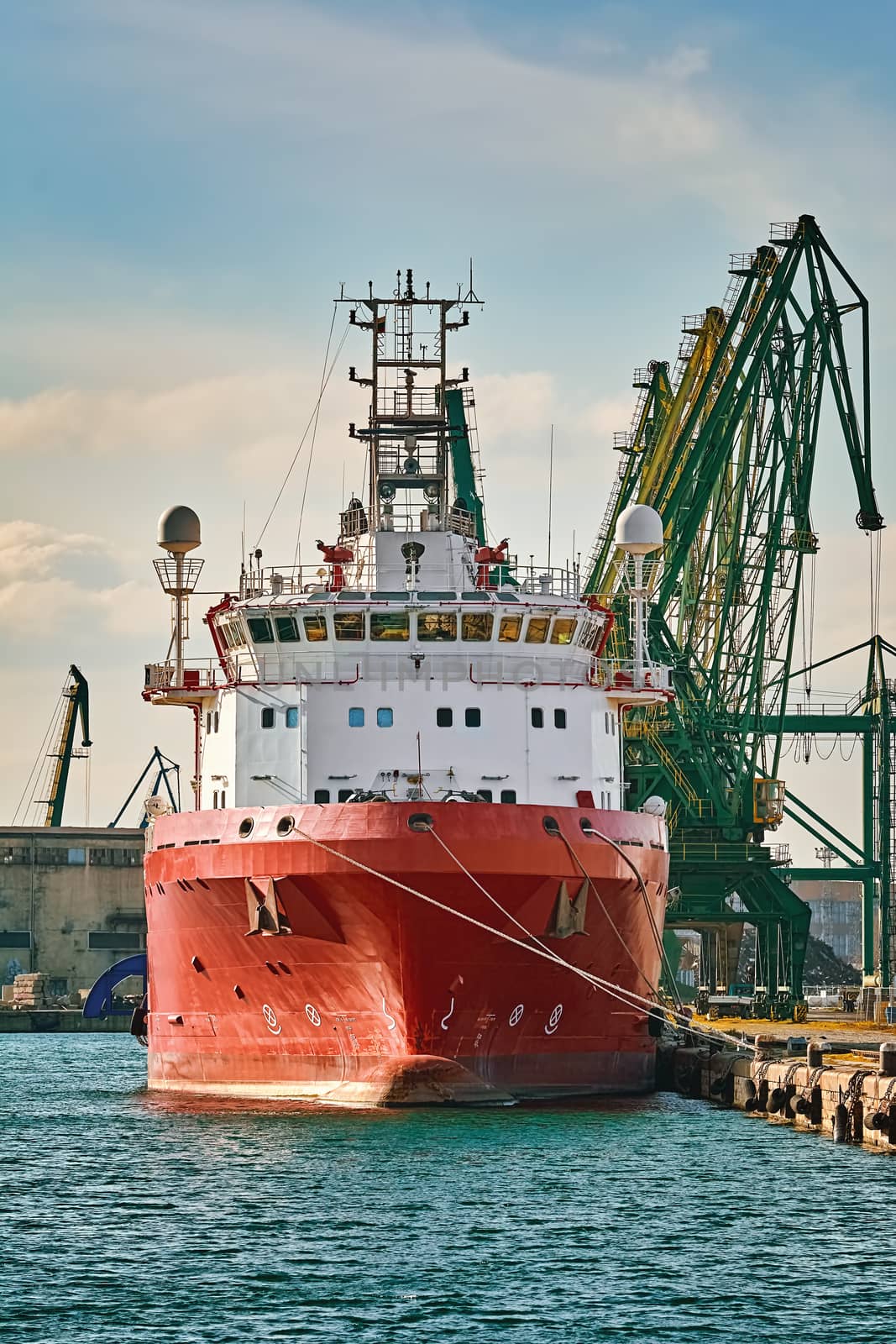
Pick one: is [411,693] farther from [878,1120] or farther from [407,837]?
[878,1120]

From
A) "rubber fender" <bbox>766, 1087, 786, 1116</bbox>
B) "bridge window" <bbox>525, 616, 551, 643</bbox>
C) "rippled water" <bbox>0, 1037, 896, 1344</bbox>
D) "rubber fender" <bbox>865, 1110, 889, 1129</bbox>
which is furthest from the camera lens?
"bridge window" <bbox>525, 616, 551, 643</bbox>

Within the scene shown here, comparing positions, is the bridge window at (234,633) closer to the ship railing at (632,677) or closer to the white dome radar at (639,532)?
the ship railing at (632,677)

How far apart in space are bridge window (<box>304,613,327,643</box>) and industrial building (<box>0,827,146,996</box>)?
7236 centimetres

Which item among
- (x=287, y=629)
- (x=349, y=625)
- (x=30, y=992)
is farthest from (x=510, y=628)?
(x=30, y=992)

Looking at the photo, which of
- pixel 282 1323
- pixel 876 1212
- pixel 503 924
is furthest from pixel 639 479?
pixel 282 1323

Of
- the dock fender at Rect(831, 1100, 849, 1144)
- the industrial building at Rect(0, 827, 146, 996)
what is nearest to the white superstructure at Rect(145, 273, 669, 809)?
the dock fender at Rect(831, 1100, 849, 1144)

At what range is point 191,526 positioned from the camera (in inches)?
1918

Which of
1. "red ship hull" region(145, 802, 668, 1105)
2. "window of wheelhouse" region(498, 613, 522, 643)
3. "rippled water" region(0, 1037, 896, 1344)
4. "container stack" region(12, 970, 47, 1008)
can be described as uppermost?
"window of wheelhouse" region(498, 613, 522, 643)

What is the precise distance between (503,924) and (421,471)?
14.4 metres

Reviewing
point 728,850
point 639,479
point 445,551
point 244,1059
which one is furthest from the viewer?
point 639,479

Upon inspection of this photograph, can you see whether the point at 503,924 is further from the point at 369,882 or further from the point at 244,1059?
the point at 244,1059

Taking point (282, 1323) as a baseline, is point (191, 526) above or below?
above

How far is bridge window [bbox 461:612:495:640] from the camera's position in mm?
43281

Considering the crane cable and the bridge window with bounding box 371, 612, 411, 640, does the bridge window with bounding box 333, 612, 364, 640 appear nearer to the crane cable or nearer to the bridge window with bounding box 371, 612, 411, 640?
the bridge window with bounding box 371, 612, 411, 640
